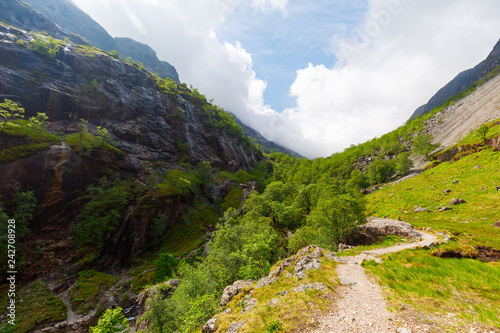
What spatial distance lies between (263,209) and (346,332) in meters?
46.8

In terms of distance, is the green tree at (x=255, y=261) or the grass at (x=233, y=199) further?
the grass at (x=233, y=199)

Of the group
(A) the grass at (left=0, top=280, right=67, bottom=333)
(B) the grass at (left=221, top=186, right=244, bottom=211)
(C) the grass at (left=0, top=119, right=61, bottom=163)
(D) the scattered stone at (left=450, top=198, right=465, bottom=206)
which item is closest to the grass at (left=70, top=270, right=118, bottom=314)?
(A) the grass at (left=0, top=280, right=67, bottom=333)

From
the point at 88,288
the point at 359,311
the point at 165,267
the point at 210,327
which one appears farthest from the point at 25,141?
the point at 359,311

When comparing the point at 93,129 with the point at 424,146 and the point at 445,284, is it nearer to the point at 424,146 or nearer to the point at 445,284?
the point at 445,284

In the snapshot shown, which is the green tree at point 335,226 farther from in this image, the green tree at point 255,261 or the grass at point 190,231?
the grass at point 190,231

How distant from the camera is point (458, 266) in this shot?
44.4 feet

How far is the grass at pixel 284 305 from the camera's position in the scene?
31.1ft

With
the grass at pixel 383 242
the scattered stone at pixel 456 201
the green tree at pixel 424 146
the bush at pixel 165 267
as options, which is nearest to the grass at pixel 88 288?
the bush at pixel 165 267

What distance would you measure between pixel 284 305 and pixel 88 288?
5008 cm

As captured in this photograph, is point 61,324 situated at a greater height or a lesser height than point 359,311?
lesser

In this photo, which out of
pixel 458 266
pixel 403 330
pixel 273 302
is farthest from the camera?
pixel 458 266

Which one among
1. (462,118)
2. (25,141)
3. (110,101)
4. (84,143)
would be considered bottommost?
(462,118)

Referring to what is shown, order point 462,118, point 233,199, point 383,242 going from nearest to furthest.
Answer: point 383,242
point 462,118
point 233,199

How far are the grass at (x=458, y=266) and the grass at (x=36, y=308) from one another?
52110 mm
